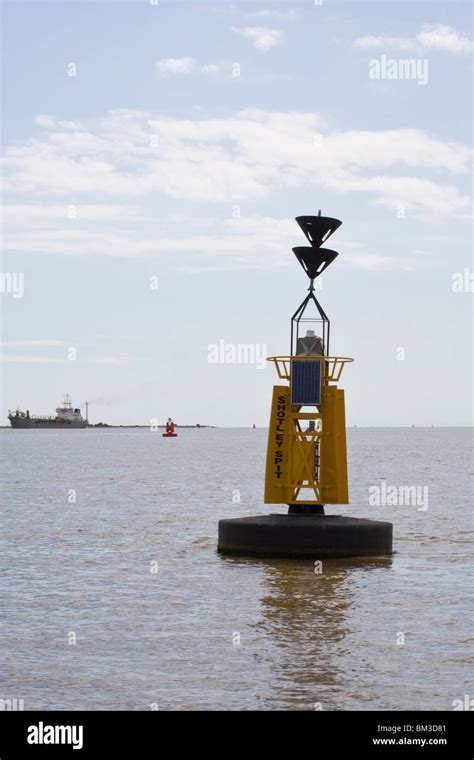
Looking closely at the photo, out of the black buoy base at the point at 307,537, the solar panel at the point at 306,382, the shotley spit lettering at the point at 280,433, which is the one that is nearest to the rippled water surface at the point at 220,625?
the black buoy base at the point at 307,537

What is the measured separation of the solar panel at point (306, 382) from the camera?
2400cm

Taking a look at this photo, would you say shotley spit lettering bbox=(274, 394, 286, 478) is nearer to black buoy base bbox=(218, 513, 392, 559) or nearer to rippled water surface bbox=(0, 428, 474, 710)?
black buoy base bbox=(218, 513, 392, 559)

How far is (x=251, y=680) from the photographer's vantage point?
42.7 ft

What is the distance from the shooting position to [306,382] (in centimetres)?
2406

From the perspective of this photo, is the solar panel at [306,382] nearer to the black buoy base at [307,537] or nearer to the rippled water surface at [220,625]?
the black buoy base at [307,537]

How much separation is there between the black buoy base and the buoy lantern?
21mm

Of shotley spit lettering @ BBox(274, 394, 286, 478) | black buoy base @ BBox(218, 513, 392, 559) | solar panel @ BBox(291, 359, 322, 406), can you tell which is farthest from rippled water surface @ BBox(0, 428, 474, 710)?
solar panel @ BBox(291, 359, 322, 406)

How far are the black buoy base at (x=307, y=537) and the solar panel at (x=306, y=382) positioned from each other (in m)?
2.80

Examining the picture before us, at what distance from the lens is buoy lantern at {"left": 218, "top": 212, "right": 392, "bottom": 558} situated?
23.5 m

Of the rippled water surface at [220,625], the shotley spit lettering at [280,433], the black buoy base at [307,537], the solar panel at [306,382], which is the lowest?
the rippled water surface at [220,625]

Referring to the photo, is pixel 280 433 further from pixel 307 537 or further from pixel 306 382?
pixel 307 537

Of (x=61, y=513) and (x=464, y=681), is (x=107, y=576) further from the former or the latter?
(x=61, y=513)

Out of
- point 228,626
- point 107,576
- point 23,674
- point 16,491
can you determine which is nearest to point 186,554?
point 107,576
